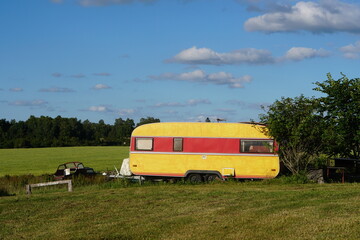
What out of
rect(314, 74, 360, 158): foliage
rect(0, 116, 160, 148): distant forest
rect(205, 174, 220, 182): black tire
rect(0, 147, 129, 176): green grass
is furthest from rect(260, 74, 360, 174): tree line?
rect(0, 116, 160, 148): distant forest

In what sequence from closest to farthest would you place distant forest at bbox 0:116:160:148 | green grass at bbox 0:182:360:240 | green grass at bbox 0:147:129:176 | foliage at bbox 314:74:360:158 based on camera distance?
green grass at bbox 0:182:360:240 < foliage at bbox 314:74:360:158 < green grass at bbox 0:147:129:176 < distant forest at bbox 0:116:160:148

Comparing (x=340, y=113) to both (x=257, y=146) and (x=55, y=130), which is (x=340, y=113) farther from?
(x=55, y=130)

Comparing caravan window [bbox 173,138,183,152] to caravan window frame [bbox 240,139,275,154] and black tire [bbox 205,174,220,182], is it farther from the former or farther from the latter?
caravan window frame [bbox 240,139,275,154]

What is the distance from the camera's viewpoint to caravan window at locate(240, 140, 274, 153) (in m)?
21.5

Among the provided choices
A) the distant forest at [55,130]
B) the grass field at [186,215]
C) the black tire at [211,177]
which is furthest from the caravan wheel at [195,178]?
the distant forest at [55,130]

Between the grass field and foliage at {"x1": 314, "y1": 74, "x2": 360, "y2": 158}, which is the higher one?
foliage at {"x1": 314, "y1": 74, "x2": 360, "y2": 158}

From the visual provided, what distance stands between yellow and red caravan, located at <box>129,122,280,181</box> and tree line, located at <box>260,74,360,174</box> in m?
0.69

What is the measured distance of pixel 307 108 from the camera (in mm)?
21016

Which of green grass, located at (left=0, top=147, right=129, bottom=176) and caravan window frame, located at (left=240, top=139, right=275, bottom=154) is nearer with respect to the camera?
caravan window frame, located at (left=240, top=139, right=275, bottom=154)

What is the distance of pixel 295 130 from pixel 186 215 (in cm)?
940

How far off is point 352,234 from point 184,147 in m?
12.7

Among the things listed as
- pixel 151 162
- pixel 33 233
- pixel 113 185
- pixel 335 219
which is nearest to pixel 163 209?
pixel 33 233

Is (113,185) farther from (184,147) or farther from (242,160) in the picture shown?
(242,160)

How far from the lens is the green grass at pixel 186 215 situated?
10.7 metres
